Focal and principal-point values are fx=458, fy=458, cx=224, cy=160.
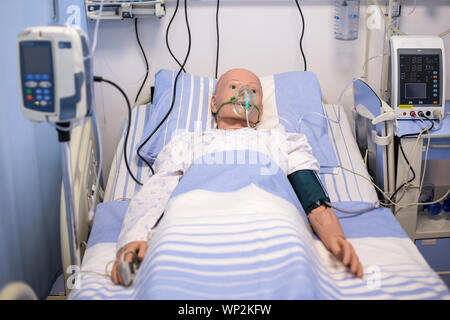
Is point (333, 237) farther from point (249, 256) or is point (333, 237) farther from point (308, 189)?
point (249, 256)

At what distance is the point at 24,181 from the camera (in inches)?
63.5

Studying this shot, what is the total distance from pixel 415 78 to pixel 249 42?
2.76ft

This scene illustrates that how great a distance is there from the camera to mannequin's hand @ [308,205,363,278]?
1345 mm

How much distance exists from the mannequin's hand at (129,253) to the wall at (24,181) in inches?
15.1

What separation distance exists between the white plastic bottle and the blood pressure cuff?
943 millimetres

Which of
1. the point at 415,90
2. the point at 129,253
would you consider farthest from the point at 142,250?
the point at 415,90

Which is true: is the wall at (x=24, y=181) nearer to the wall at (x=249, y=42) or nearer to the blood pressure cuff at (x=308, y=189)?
the wall at (x=249, y=42)

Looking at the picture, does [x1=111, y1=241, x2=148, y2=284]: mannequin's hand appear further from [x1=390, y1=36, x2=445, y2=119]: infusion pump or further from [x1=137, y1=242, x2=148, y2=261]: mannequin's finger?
[x1=390, y1=36, x2=445, y2=119]: infusion pump

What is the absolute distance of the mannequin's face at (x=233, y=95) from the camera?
6.29 feet

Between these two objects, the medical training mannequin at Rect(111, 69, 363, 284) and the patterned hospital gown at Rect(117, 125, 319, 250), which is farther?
the patterned hospital gown at Rect(117, 125, 319, 250)

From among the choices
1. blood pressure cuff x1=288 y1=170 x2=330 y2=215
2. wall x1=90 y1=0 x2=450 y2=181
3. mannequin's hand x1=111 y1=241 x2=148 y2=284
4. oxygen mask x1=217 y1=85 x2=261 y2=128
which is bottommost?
mannequin's hand x1=111 y1=241 x2=148 y2=284

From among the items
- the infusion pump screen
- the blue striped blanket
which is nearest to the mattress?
the blue striped blanket
